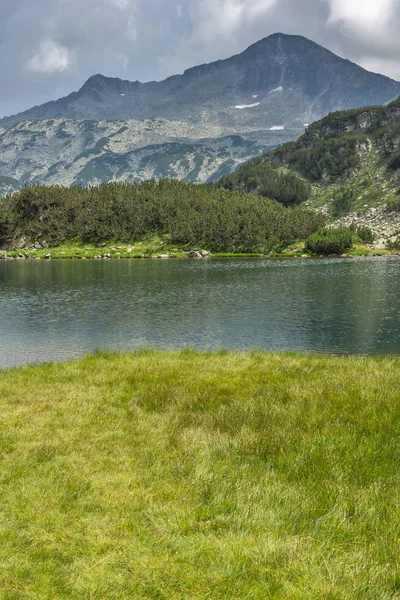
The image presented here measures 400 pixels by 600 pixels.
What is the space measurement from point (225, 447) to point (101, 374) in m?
10.0

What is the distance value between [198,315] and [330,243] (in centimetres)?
11588

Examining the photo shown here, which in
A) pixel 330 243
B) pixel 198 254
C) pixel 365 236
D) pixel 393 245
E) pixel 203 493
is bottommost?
pixel 203 493

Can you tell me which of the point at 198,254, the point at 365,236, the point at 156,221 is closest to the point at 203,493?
the point at 198,254

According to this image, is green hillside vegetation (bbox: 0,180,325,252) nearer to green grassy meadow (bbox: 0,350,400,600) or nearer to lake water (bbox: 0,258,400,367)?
lake water (bbox: 0,258,400,367)

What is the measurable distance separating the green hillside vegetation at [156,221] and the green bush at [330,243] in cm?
1274

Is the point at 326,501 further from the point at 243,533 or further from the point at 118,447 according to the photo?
the point at 118,447

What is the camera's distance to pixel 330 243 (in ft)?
489

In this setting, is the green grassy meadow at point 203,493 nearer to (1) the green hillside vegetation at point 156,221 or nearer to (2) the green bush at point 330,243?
(2) the green bush at point 330,243

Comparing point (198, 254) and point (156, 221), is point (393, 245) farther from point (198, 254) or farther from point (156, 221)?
point (156, 221)

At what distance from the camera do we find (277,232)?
6437 inches

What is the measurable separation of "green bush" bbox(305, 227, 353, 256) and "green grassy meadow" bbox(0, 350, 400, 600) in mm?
140775

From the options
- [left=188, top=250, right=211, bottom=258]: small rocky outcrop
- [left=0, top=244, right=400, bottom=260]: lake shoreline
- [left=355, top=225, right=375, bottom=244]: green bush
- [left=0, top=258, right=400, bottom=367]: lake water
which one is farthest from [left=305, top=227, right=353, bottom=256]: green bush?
[left=0, top=258, right=400, bottom=367]: lake water

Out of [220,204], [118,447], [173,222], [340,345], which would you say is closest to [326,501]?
[118,447]

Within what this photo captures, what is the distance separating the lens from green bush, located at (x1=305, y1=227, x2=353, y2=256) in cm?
14950
